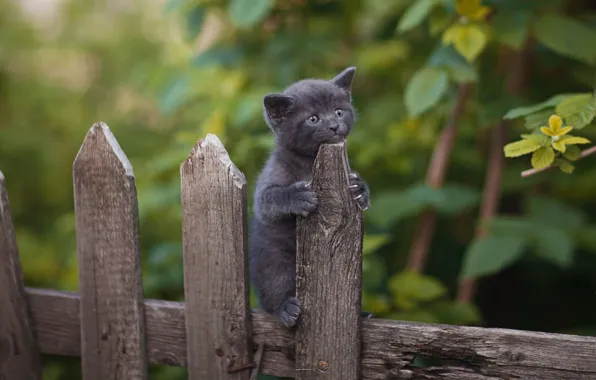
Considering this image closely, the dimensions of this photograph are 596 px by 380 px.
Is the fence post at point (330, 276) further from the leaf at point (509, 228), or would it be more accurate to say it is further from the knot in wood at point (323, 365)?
the leaf at point (509, 228)

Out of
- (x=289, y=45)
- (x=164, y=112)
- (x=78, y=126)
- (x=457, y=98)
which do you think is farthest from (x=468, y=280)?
(x=78, y=126)

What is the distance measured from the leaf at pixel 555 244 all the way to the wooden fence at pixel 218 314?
99 centimetres

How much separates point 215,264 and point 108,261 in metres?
0.40

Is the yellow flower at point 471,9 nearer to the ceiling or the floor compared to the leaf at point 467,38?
nearer to the ceiling

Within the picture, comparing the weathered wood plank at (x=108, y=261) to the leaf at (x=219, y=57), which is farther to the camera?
the leaf at (x=219, y=57)

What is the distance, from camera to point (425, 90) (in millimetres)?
2656

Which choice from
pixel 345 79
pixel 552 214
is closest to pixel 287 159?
pixel 345 79

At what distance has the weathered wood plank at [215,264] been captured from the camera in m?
2.04

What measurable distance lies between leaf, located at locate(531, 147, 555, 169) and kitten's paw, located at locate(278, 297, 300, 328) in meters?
0.84

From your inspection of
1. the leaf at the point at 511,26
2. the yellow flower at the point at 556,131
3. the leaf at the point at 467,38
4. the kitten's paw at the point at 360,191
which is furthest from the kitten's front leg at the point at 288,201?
the leaf at the point at 511,26

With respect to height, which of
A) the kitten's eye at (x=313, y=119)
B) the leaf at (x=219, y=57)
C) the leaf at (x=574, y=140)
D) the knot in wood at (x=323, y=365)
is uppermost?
the leaf at (x=219, y=57)

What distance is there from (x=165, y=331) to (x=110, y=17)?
5662mm

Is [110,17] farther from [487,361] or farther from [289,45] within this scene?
[487,361]

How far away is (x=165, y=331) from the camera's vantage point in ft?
7.38
